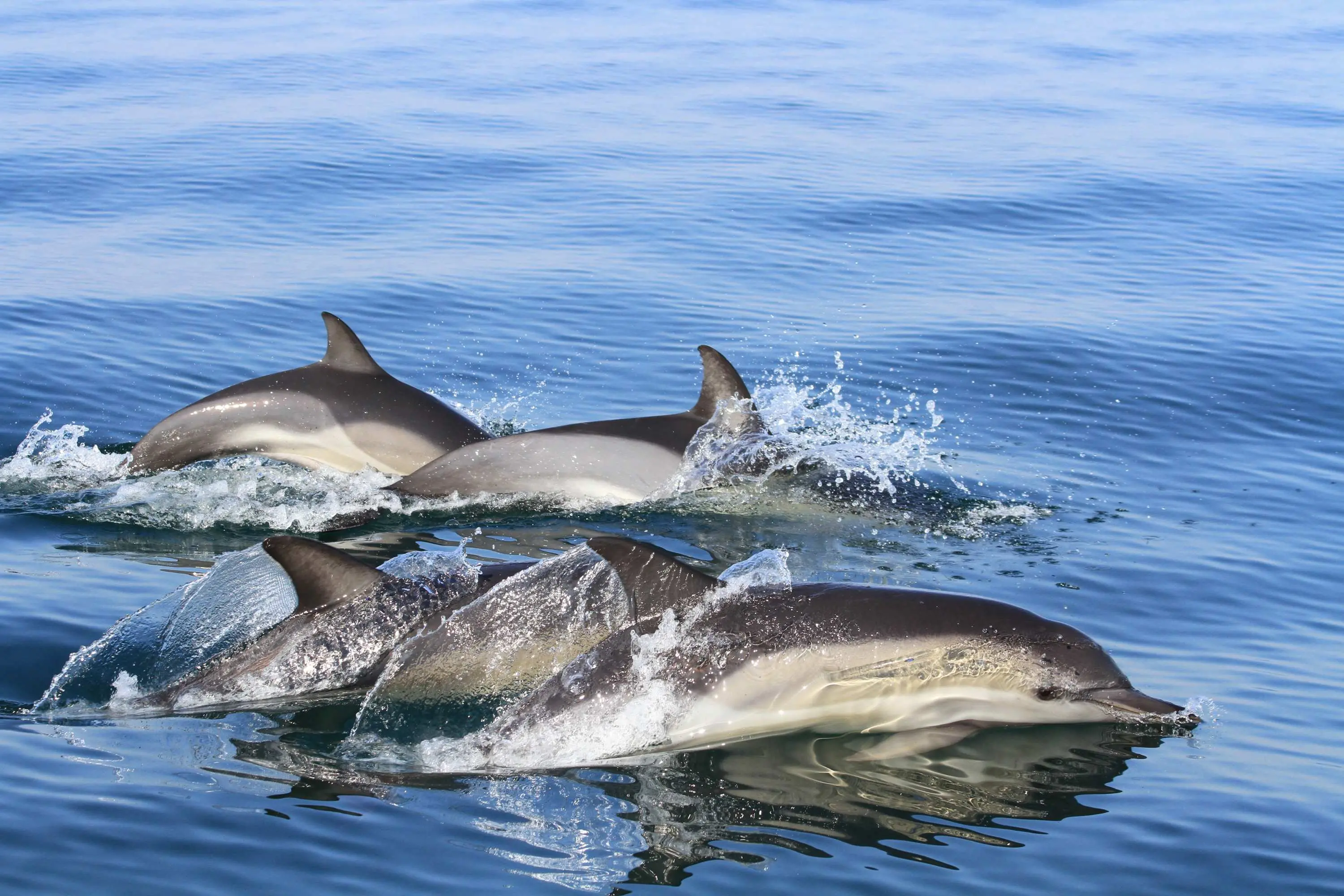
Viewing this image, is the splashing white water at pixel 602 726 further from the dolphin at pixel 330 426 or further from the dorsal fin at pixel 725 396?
the dolphin at pixel 330 426

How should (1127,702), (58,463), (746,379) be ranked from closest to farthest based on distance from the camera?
(1127,702), (58,463), (746,379)

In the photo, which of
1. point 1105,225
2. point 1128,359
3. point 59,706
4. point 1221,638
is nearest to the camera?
point 59,706

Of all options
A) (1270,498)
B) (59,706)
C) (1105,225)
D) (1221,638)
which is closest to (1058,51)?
(1105,225)

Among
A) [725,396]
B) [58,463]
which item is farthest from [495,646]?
[58,463]

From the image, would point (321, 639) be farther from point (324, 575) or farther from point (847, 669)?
point (847, 669)

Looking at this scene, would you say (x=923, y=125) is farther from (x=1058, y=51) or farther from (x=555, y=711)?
(x=555, y=711)

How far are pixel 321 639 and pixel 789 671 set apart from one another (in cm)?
213

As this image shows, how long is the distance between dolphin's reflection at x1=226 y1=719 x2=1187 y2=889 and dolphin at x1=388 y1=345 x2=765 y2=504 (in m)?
4.57

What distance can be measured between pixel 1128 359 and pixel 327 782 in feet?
38.1

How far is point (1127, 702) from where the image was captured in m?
6.46

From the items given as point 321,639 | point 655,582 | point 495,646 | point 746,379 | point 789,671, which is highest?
point 746,379

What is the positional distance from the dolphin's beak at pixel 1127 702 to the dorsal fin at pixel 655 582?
1.66 metres

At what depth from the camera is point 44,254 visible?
19.5 meters

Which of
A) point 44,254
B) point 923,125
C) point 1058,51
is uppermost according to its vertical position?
point 1058,51
